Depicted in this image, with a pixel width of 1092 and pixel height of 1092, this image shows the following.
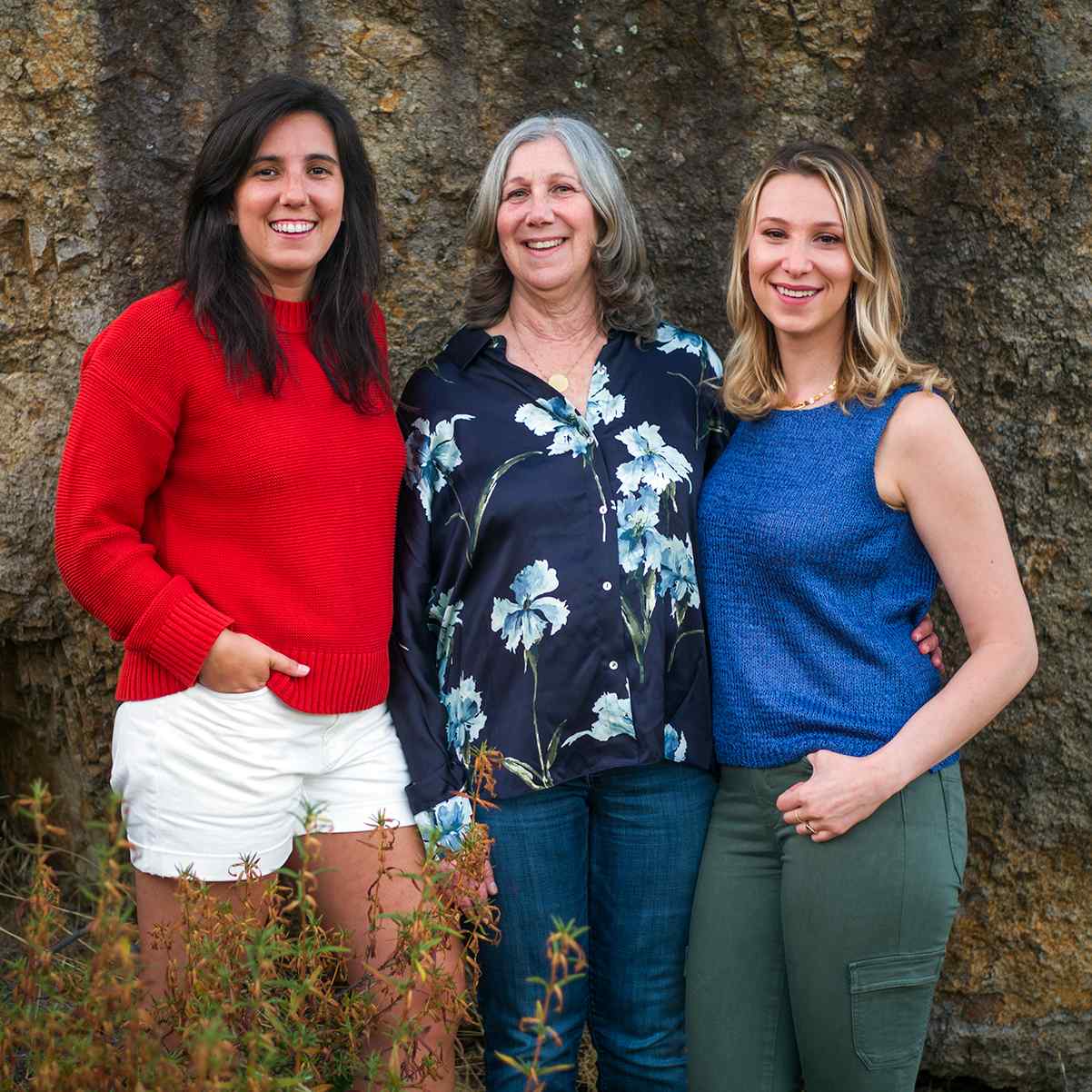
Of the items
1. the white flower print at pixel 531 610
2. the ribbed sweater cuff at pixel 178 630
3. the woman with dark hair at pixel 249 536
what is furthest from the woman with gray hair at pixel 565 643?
the ribbed sweater cuff at pixel 178 630

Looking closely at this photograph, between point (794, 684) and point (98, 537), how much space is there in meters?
1.28

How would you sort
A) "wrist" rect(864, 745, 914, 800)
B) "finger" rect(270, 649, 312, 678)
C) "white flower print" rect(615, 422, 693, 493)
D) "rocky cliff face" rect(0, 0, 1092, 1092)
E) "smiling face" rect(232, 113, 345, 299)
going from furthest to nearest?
1. "rocky cliff face" rect(0, 0, 1092, 1092)
2. "white flower print" rect(615, 422, 693, 493)
3. "smiling face" rect(232, 113, 345, 299)
4. "finger" rect(270, 649, 312, 678)
5. "wrist" rect(864, 745, 914, 800)

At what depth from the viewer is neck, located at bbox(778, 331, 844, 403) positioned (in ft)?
8.18

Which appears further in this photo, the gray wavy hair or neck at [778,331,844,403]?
the gray wavy hair

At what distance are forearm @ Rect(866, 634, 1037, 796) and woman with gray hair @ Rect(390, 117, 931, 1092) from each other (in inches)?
16.8

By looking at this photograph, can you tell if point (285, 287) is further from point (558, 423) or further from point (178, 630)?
point (178, 630)

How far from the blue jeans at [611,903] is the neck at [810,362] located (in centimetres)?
77

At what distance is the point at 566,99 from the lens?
325 centimetres

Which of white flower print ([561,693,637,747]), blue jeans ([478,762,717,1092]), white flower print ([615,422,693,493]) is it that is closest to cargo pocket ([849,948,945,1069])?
blue jeans ([478,762,717,1092])

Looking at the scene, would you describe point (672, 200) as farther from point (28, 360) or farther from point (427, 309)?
point (28, 360)

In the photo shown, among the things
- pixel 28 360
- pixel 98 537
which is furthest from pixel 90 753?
pixel 98 537

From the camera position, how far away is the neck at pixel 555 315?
2.74 metres

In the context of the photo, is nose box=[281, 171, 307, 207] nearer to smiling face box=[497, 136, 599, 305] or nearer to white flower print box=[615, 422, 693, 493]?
smiling face box=[497, 136, 599, 305]

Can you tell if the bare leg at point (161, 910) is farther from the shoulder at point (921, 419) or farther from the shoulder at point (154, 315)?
the shoulder at point (921, 419)
